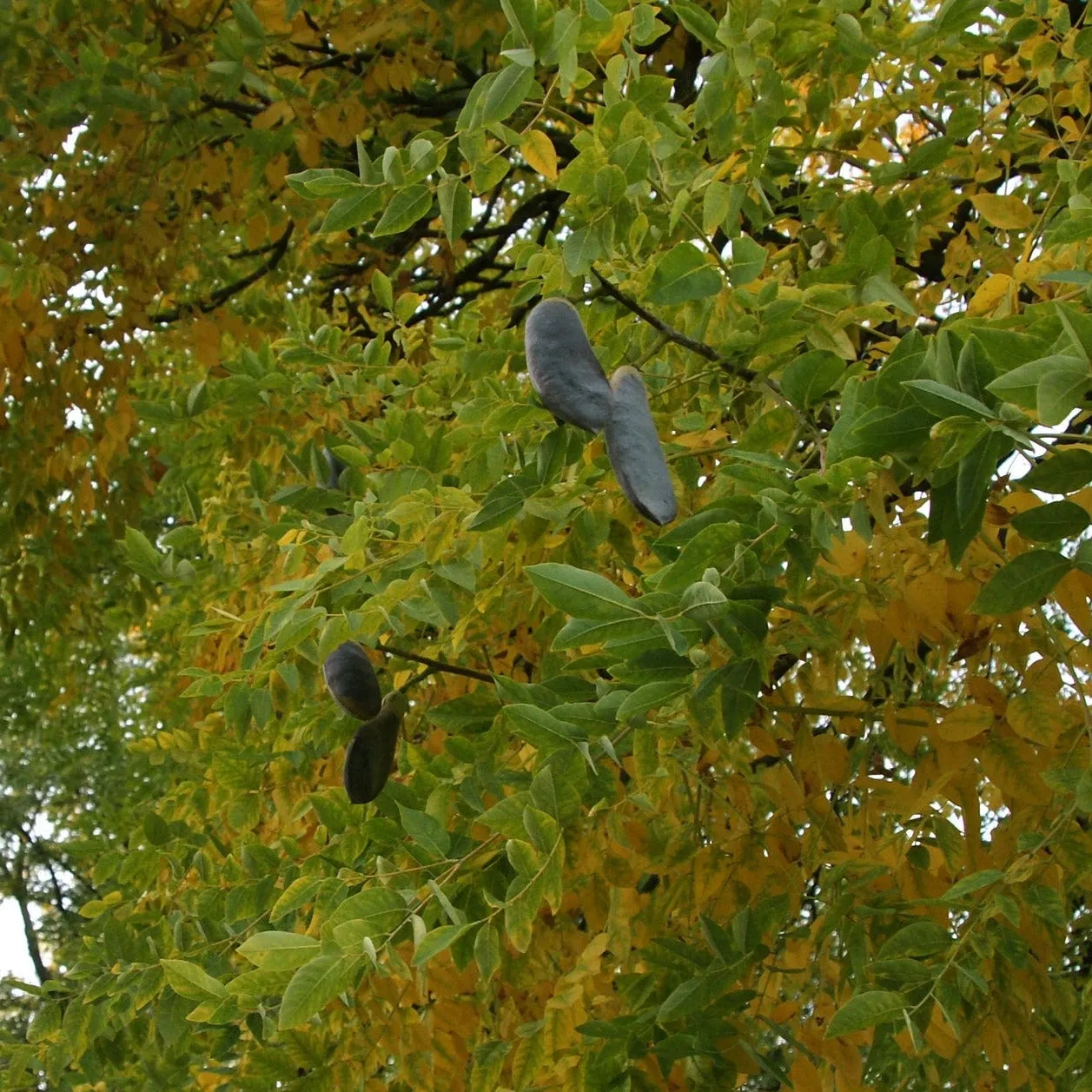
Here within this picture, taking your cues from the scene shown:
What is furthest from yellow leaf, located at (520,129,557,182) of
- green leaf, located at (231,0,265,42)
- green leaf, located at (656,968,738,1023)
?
green leaf, located at (231,0,265,42)

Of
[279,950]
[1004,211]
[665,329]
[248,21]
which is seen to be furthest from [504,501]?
[248,21]

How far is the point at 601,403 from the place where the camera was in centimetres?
95

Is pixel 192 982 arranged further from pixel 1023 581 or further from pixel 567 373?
pixel 1023 581

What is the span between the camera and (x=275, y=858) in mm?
1528

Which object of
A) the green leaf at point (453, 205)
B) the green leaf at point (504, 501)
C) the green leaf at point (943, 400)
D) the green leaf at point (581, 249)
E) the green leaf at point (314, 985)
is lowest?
the green leaf at point (314, 985)

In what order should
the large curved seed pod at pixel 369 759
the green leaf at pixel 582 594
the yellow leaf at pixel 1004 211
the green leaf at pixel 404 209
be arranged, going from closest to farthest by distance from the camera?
the green leaf at pixel 582 594, the green leaf at pixel 404 209, the large curved seed pod at pixel 369 759, the yellow leaf at pixel 1004 211

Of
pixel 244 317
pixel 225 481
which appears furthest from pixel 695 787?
pixel 244 317

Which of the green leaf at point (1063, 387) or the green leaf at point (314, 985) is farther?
the green leaf at point (314, 985)

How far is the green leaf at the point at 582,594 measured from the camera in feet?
2.67

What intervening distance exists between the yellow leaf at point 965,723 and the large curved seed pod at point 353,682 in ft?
1.70

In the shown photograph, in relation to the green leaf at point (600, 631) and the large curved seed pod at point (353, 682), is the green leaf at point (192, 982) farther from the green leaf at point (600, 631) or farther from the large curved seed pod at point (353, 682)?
the green leaf at point (600, 631)

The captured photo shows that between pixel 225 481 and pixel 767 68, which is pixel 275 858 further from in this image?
pixel 225 481

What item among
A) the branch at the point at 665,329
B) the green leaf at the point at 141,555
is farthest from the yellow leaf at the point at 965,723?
the green leaf at the point at 141,555

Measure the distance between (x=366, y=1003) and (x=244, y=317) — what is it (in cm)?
215
